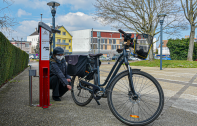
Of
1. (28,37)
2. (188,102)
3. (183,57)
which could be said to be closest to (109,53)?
(28,37)

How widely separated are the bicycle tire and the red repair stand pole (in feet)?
2.17

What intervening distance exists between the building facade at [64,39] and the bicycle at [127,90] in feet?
227

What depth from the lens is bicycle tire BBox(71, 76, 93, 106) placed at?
3920mm

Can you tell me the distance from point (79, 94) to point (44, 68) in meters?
0.98

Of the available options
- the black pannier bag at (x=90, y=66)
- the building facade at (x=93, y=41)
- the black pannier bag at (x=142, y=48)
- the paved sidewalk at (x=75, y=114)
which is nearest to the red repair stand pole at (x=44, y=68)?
the paved sidewalk at (x=75, y=114)

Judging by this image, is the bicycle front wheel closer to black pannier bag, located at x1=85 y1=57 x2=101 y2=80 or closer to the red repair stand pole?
black pannier bag, located at x1=85 y1=57 x2=101 y2=80

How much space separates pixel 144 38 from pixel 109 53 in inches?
2979

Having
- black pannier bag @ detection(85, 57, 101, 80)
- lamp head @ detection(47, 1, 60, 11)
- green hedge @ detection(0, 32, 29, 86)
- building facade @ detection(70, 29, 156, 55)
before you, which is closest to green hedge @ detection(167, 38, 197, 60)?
lamp head @ detection(47, 1, 60, 11)

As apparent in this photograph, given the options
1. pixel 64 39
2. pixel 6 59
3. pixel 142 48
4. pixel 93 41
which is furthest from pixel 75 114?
pixel 93 41

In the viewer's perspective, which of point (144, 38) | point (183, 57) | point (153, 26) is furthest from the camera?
point (183, 57)

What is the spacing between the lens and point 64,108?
381 cm

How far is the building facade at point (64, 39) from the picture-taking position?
7175cm

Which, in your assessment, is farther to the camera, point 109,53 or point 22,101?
point 109,53

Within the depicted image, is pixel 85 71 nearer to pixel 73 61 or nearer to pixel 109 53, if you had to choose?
pixel 73 61
